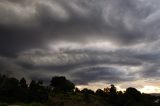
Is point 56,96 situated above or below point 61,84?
below

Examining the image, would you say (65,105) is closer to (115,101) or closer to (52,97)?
(52,97)

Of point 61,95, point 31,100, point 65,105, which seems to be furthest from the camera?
point 61,95

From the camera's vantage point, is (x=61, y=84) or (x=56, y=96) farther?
(x=61, y=84)

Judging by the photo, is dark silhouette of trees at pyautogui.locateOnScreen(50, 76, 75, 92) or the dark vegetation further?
dark silhouette of trees at pyautogui.locateOnScreen(50, 76, 75, 92)

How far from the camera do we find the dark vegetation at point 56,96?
464 feet

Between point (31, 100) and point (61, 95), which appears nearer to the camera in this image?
point (31, 100)

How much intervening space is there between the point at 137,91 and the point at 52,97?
2434 inches

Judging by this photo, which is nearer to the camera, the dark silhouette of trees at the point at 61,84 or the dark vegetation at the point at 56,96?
the dark vegetation at the point at 56,96

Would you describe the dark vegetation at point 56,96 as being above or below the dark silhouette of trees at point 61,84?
below

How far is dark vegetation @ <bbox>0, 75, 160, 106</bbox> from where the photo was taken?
141 meters

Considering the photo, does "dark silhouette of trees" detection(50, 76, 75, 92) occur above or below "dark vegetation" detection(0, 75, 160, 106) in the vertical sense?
above

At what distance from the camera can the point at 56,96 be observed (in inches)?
6393

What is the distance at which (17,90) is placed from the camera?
144875mm

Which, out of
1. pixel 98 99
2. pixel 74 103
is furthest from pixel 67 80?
pixel 74 103
